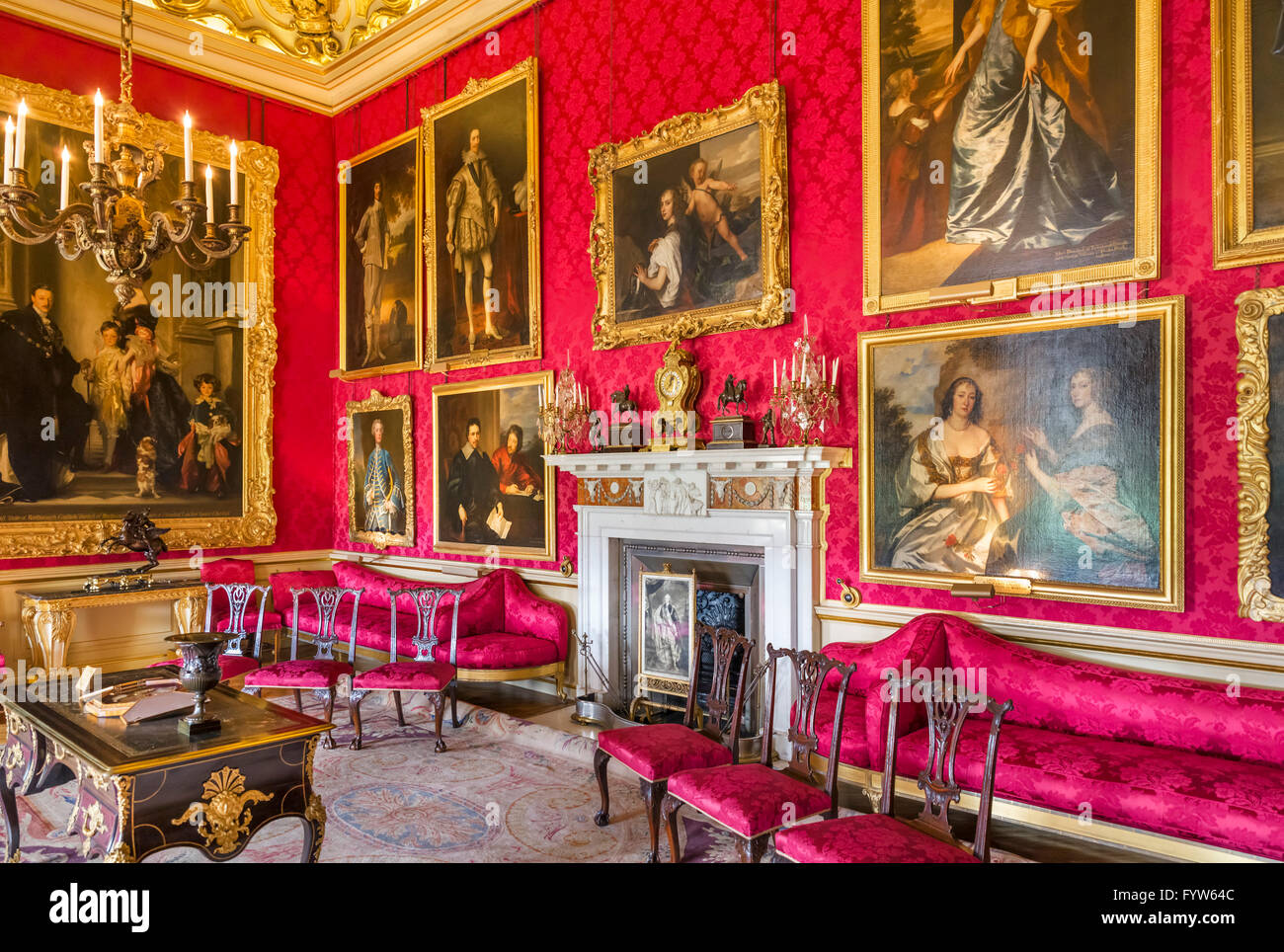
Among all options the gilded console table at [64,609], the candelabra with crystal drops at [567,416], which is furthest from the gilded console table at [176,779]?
the gilded console table at [64,609]

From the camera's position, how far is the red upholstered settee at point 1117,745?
3424 mm

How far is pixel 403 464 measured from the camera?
8.98 meters

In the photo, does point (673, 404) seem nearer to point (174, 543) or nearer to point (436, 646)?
point (436, 646)

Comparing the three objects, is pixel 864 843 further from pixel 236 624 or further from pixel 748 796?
pixel 236 624

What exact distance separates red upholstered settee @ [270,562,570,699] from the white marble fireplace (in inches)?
17.3

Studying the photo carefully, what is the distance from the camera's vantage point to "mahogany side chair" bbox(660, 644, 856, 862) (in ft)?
11.2

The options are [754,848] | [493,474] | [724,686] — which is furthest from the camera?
[493,474]

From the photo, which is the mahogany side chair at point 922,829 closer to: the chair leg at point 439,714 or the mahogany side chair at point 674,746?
the mahogany side chair at point 674,746

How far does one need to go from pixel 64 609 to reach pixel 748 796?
6.91 metres

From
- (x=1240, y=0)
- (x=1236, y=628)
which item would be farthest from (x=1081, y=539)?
(x=1240, y=0)

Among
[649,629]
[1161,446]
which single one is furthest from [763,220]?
[649,629]

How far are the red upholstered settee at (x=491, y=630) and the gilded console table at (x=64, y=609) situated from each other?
988mm

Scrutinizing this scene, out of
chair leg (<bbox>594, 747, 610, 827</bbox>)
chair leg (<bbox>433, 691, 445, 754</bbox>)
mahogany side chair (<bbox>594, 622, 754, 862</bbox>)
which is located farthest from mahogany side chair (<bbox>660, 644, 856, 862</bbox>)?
chair leg (<bbox>433, 691, 445, 754</bbox>)

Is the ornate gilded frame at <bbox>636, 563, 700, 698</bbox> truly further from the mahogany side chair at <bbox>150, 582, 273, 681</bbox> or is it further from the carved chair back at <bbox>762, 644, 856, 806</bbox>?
the mahogany side chair at <bbox>150, 582, 273, 681</bbox>
